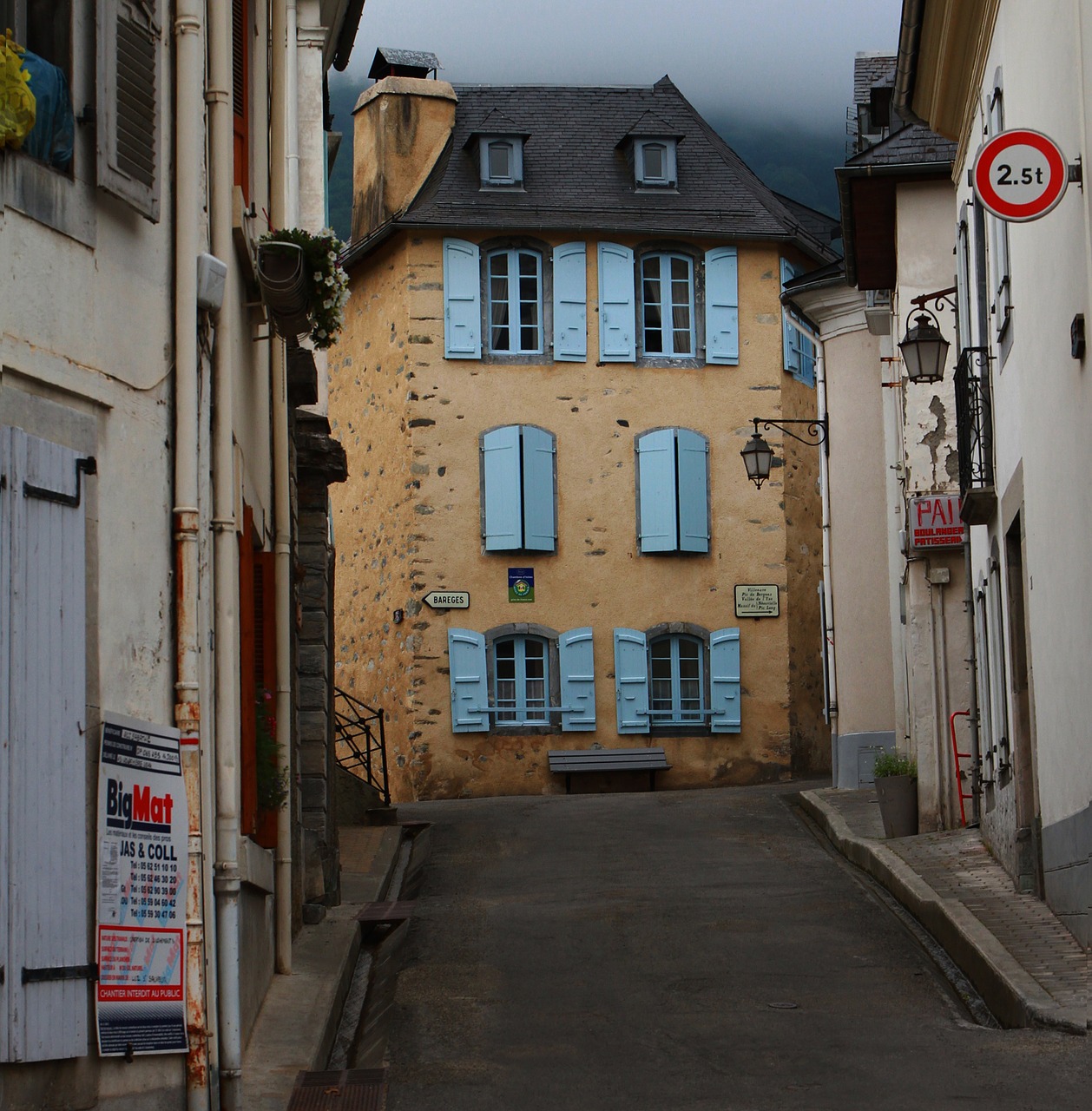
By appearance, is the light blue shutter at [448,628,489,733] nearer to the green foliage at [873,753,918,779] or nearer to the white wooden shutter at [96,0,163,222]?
the green foliage at [873,753,918,779]

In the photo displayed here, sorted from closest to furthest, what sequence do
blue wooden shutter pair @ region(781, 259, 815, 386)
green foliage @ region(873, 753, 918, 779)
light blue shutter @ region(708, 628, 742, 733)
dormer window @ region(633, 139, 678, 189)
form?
green foliage @ region(873, 753, 918, 779), light blue shutter @ region(708, 628, 742, 733), blue wooden shutter pair @ region(781, 259, 815, 386), dormer window @ region(633, 139, 678, 189)

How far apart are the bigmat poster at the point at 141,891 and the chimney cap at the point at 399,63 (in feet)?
80.7

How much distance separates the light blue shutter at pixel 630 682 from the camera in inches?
1043

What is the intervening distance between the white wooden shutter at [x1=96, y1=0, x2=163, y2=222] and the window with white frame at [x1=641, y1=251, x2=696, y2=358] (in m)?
20.5

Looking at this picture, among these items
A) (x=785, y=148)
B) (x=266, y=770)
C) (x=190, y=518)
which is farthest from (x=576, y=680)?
(x=785, y=148)

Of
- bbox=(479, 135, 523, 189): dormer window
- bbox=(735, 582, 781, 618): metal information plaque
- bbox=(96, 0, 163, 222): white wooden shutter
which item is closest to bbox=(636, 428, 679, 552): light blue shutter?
bbox=(735, 582, 781, 618): metal information plaque

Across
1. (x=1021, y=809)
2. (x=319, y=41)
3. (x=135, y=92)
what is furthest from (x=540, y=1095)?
(x=319, y=41)

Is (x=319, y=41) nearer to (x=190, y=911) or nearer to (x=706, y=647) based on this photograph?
(x=190, y=911)

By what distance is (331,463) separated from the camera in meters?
13.3

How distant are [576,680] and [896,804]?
10211 mm

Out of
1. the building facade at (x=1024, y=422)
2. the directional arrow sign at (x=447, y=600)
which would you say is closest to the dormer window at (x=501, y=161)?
the directional arrow sign at (x=447, y=600)

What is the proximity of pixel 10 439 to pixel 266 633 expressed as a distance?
441 centimetres

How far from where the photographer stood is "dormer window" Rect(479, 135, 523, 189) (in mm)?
27812

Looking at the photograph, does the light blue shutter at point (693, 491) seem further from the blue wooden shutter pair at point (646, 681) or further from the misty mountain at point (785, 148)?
the misty mountain at point (785, 148)
